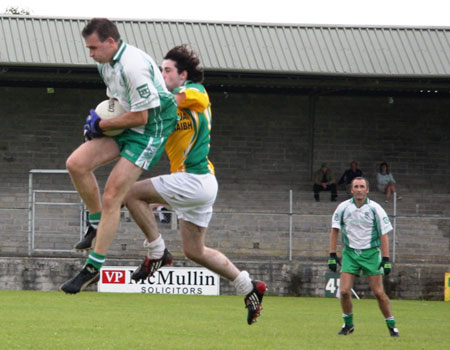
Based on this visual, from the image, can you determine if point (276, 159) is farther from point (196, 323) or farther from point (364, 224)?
point (364, 224)

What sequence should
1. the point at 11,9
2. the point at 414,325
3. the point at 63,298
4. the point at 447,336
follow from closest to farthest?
the point at 447,336
the point at 414,325
the point at 63,298
the point at 11,9

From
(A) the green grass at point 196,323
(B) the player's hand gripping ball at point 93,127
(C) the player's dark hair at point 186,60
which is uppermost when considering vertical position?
(C) the player's dark hair at point 186,60

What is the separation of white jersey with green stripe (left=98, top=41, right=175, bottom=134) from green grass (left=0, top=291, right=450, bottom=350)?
449cm

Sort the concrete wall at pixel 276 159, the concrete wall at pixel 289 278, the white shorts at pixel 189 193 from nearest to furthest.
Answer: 1. the white shorts at pixel 189 193
2. the concrete wall at pixel 289 278
3. the concrete wall at pixel 276 159

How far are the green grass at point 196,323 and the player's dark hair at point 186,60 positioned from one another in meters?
4.30

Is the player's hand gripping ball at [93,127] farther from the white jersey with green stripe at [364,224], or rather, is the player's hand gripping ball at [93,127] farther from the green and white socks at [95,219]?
the white jersey with green stripe at [364,224]

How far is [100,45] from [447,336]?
27.6 ft

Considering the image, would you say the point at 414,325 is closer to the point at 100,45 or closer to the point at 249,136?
the point at 100,45

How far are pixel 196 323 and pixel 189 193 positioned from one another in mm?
7054

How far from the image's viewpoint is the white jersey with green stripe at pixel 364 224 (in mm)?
12945

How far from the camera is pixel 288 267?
21.7 m

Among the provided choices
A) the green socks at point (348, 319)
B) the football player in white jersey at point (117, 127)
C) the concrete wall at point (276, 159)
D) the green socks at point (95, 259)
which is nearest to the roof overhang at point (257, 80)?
the concrete wall at point (276, 159)

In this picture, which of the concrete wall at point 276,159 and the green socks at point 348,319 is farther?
the concrete wall at point 276,159

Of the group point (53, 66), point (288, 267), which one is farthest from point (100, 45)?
point (53, 66)
